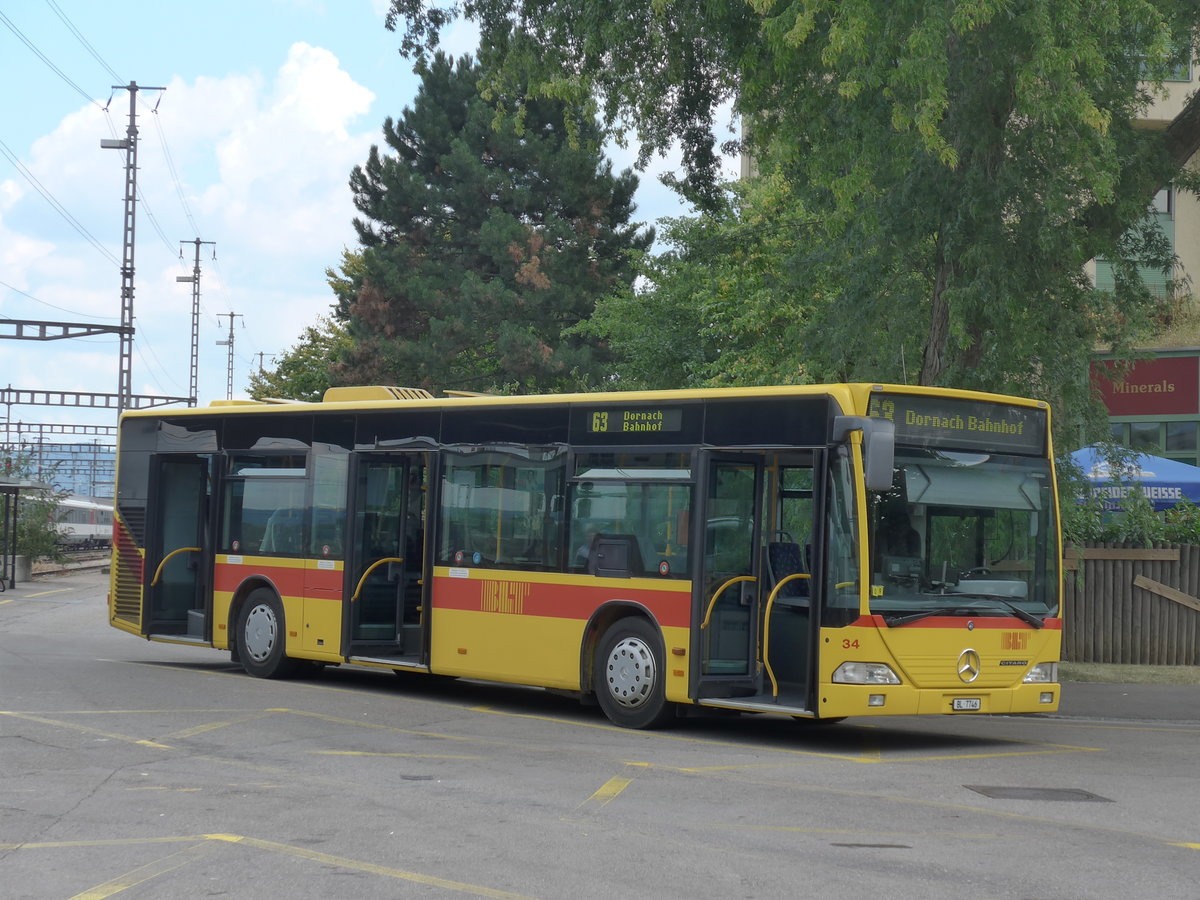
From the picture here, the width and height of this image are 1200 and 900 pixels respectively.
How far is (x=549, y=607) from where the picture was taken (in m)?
14.5

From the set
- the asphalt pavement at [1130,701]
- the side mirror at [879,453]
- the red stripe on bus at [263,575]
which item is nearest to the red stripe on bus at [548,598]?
the red stripe on bus at [263,575]

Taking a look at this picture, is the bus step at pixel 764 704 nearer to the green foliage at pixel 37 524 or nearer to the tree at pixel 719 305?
the tree at pixel 719 305

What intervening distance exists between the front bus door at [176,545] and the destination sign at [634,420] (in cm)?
633

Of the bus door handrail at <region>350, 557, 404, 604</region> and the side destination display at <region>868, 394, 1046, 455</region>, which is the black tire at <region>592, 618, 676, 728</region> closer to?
the side destination display at <region>868, 394, 1046, 455</region>

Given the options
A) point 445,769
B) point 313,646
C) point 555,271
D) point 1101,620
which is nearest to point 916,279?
point 1101,620

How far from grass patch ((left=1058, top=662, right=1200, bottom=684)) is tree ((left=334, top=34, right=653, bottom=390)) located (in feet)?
99.3

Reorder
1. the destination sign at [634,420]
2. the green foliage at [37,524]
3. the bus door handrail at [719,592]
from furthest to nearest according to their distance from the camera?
the green foliage at [37,524]
the destination sign at [634,420]
the bus door handrail at [719,592]

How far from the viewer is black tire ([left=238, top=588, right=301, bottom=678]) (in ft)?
57.9

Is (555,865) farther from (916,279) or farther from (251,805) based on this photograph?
(916,279)

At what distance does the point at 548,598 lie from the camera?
47.6ft

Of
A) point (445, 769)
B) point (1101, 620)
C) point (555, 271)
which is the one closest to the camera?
point (445, 769)

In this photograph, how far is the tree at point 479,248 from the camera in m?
49.2

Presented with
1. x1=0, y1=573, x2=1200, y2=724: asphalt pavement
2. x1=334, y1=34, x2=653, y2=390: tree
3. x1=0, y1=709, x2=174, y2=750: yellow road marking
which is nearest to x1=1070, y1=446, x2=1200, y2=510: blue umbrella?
x1=0, y1=573, x2=1200, y2=724: asphalt pavement

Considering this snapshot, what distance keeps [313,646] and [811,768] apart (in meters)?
7.10
